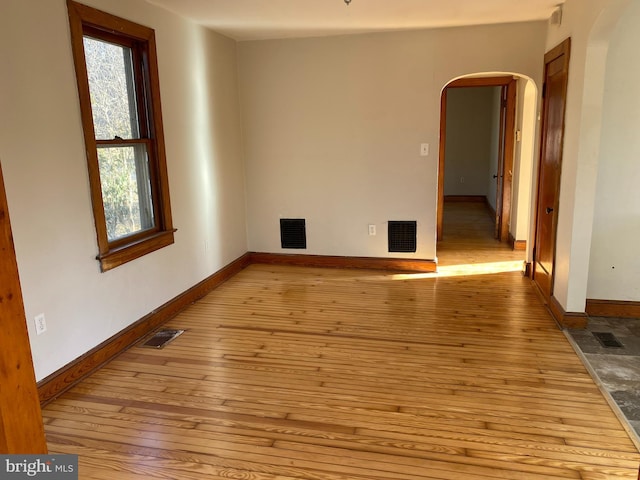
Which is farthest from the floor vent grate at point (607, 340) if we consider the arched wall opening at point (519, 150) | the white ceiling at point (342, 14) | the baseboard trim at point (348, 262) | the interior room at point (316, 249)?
the white ceiling at point (342, 14)

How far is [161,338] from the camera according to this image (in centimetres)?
360

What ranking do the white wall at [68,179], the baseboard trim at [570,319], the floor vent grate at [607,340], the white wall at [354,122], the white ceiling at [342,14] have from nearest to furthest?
the white wall at [68,179] < the floor vent grate at [607,340] < the baseboard trim at [570,319] < the white ceiling at [342,14] < the white wall at [354,122]

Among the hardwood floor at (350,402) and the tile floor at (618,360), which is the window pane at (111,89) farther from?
the tile floor at (618,360)

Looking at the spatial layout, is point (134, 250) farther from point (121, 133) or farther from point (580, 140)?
point (580, 140)

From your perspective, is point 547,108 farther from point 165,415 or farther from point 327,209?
point 165,415

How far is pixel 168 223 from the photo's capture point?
13.0 ft

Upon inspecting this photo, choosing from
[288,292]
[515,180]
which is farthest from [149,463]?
[515,180]

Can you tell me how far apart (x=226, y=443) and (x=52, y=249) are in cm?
154

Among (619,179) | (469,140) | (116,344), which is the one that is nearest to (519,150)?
(619,179)

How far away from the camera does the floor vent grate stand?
10.8 ft

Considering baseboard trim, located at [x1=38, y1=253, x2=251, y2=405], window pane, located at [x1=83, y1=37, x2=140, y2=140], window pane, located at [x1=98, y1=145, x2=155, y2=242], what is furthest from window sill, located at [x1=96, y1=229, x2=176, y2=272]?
window pane, located at [x1=83, y1=37, x2=140, y2=140]

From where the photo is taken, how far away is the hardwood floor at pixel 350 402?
85.4 inches

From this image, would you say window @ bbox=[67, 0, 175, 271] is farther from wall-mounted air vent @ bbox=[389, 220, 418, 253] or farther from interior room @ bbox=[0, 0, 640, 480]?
wall-mounted air vent @ bbox=[389, 220, 418, 253]

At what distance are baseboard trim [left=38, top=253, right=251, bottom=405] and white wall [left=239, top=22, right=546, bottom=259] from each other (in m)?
1.32
